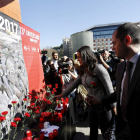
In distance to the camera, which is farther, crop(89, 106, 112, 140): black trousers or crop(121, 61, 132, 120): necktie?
crop(89, 106, 112, 140): black trousers

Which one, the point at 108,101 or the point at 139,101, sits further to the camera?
the point at 108,101

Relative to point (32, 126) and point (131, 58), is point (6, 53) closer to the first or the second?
point (32, 126)

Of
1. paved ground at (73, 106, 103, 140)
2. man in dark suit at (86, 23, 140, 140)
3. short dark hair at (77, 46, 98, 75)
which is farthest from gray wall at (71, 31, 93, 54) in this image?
man in dark suit at (86, 23, 140, 140)

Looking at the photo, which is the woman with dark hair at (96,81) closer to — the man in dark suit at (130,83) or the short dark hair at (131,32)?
the man in dark suit at (130,83)

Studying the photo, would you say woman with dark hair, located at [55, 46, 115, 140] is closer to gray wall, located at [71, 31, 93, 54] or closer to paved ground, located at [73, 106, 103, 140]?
paved ground, located at [73, 106, 103, 140]

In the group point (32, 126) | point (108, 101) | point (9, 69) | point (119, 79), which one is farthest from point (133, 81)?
point (9, 69)

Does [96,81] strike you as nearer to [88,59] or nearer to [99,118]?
[88,59]

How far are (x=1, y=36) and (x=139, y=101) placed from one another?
161 centimetres

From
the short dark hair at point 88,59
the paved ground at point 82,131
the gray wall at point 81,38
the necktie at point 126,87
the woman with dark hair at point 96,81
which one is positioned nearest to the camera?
the necktie at point 126,87

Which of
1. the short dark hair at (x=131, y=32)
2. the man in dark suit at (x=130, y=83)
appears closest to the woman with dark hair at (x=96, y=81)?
the man in dark suit at (x=130, y=83)

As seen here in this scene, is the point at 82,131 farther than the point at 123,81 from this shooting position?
Yes

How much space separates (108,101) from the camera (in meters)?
1.46

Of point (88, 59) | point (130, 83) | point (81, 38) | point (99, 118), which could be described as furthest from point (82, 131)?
point (81, 38)

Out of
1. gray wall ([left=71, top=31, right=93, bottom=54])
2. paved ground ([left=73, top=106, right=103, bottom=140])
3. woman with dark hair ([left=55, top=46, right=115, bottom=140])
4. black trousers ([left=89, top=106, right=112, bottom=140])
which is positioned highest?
gray wall ([left=71, top=31, right=93, bottom=54])
